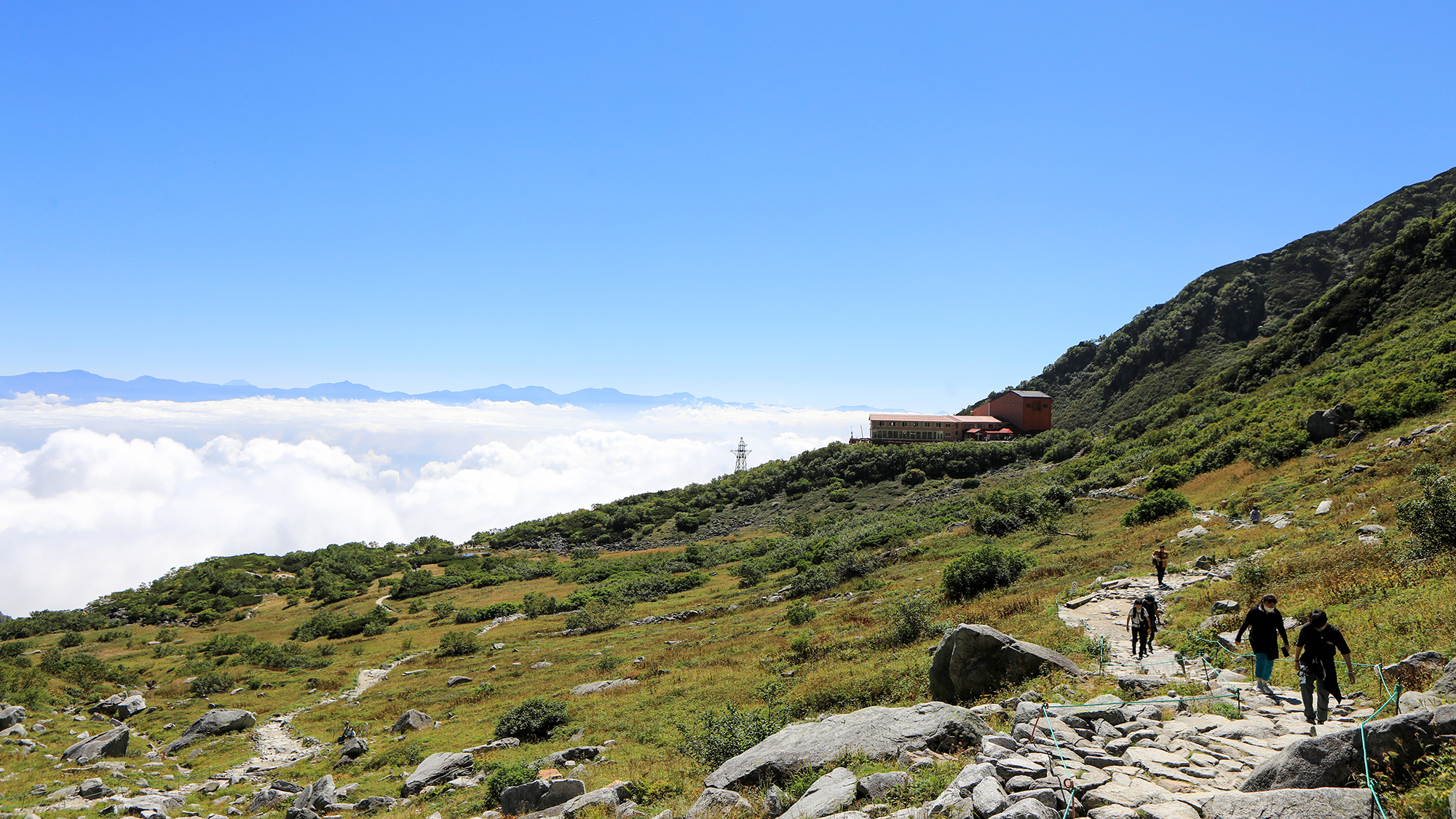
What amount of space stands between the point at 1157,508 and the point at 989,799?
31794 millimetres

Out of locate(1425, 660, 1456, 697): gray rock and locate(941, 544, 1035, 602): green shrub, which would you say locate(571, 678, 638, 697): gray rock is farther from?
locate(1425, 660, 1456, 697): gray rock

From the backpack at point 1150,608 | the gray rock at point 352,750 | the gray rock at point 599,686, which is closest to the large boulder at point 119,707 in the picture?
the gray rock at point 352,750

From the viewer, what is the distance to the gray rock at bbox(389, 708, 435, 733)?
25.2 meters

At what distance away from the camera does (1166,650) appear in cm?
1556

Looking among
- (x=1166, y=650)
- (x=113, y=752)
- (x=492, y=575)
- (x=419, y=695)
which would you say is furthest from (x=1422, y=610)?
(x=492, y=575)

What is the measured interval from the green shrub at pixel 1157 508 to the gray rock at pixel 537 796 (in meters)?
31.3

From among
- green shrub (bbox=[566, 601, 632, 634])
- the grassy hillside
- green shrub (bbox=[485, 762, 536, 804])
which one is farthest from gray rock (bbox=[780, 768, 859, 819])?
green shrub (bbox=[566, 601, 632, 634])

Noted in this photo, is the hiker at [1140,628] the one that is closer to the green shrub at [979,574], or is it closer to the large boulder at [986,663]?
the large boulder at [986,663]

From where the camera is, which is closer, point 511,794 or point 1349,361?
point 511,794

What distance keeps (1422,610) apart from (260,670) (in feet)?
177

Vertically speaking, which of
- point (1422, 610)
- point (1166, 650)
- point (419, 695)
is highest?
point (1422, 610)

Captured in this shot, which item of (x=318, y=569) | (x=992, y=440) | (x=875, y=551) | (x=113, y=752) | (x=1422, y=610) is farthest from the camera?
(x=992, y=440)

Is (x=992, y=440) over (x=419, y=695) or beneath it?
over

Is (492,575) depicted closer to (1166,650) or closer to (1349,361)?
(1166,650)
